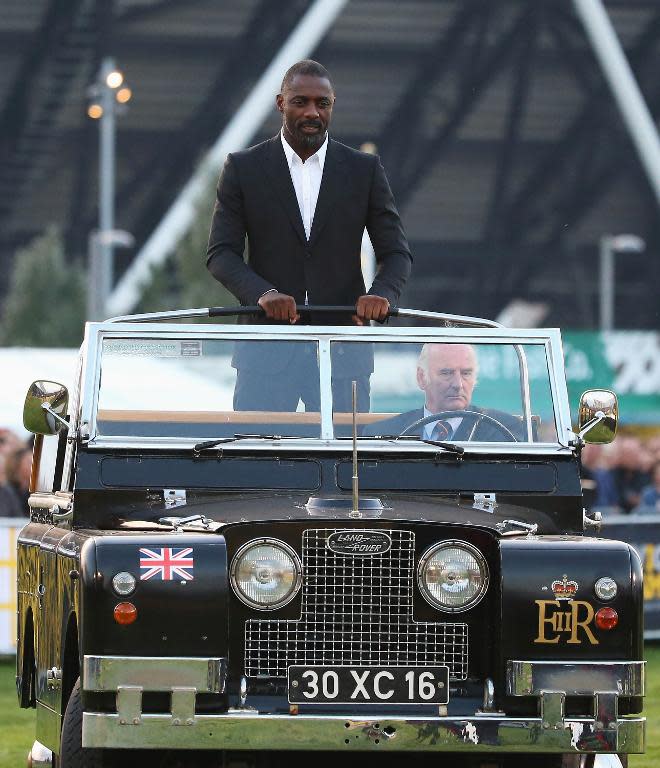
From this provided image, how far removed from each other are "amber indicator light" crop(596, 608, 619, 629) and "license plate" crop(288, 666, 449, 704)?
52cm

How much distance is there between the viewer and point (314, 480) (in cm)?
788

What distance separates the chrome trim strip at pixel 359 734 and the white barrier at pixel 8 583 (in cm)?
1061

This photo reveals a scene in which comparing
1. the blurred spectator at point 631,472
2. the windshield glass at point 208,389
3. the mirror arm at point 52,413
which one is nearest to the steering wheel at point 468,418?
the windshield glass at point 208,389

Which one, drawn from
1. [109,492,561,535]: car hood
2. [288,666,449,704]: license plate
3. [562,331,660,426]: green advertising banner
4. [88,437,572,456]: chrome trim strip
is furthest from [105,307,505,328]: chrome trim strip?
[562,331,660,426]: green advertising banner

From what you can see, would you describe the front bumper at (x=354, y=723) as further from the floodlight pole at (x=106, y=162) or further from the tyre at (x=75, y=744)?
the floodlight pole at (x=106, y=162)

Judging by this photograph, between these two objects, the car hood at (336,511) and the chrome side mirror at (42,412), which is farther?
the chrome side mirror at (42,412)

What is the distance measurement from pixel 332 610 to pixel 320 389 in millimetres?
1418

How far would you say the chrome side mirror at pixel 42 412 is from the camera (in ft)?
26.7

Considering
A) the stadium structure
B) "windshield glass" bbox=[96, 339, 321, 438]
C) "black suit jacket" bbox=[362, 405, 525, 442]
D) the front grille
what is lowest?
the front grille

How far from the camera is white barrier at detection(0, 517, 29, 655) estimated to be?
56.5ft

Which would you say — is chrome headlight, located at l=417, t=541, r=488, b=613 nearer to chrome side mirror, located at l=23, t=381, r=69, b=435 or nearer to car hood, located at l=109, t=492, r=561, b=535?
car hood, located at l=109, t=492, r=561, b=535

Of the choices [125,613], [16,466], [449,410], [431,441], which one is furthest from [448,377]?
[16,466]

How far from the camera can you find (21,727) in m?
12.7

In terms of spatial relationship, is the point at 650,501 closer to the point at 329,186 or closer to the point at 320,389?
the point at 329,186
